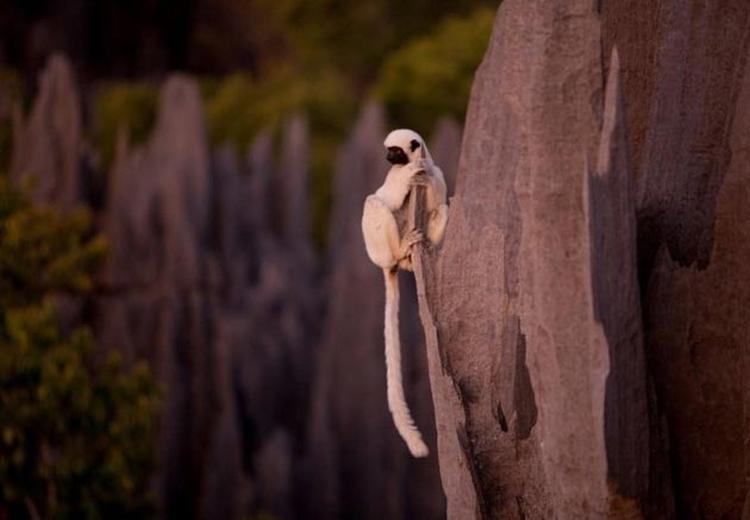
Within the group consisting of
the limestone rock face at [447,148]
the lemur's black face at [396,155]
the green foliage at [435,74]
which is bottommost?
the lemur's black face at [396,155]

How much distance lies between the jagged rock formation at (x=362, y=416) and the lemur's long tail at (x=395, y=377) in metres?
7.82

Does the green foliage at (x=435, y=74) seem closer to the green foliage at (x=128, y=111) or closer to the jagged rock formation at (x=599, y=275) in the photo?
the green foliage at (x=128, y=111)

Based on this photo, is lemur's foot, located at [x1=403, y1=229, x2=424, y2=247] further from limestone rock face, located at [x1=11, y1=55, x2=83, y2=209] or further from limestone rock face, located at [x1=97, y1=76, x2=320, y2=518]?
limestone rock face, located at [x1=11, y1=55, x2=83, y2=209]

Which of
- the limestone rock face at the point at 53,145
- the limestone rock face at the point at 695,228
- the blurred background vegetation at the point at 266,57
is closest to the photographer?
the limestone rock face at the point at 695,228

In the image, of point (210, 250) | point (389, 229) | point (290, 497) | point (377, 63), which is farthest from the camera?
point (377, 63)

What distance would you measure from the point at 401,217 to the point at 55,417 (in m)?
4.86

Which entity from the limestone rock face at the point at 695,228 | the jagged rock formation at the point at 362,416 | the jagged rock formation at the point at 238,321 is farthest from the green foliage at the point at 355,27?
the limestone rock face at the point at 695,228

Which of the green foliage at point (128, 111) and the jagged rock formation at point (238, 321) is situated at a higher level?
the green foliage at point (128, 111)

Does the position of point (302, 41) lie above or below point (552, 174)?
above

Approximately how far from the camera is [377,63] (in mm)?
26172

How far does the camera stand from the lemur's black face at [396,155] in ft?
13.3

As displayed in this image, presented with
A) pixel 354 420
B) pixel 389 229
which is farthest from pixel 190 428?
pixel 389 229

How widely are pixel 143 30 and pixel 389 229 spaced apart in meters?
26.1

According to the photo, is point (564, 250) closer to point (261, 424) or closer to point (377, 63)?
point (261, 424)
